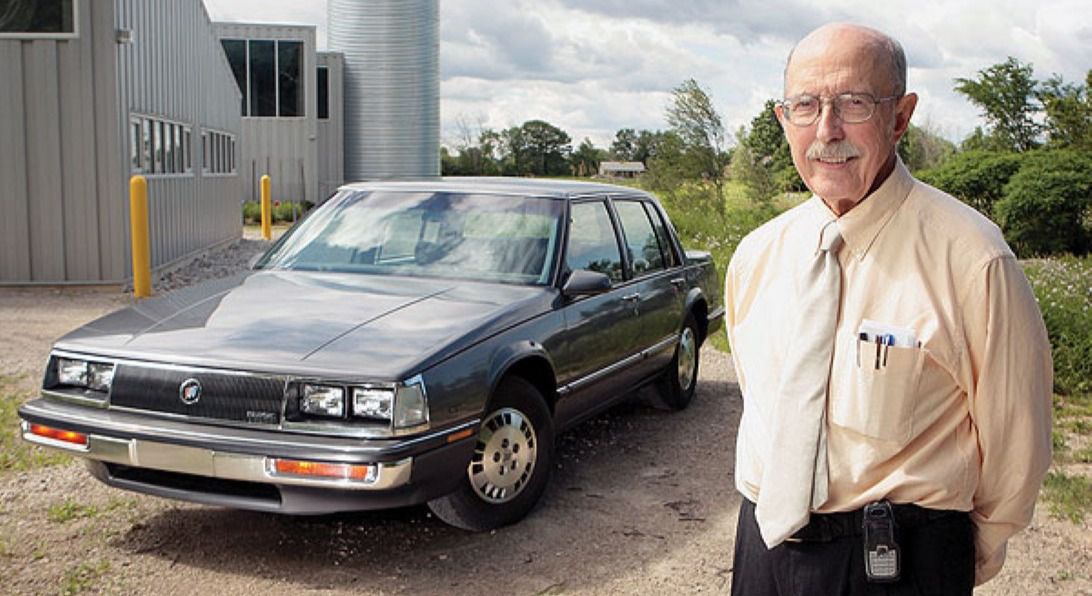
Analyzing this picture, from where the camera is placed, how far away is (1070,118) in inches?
1050

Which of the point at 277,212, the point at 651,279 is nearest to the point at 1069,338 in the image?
the point at 651,279

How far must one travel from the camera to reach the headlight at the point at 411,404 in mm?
4566

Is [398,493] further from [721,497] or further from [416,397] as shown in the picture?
[721,497]

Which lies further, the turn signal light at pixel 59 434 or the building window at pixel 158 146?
the building window at pixel 158 146

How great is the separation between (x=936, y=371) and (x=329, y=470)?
2762 mm

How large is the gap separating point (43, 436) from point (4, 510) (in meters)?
0.83

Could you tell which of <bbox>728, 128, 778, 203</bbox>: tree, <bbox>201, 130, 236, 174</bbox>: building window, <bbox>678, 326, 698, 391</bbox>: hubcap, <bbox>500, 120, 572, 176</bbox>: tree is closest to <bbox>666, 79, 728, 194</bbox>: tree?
<bbox>728, 128, 778, 203</bbox>: tree

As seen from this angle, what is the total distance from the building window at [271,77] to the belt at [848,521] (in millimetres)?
36915

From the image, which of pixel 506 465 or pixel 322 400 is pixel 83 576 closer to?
pixel 322 400

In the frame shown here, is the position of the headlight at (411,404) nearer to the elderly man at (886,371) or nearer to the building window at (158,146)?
the elderly man at (886,371)

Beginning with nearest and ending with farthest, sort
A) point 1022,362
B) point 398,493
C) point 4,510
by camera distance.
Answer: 1. point 1022,362
2. point 398,493
3. point 4,510

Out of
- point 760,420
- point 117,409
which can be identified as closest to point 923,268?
point 760,420

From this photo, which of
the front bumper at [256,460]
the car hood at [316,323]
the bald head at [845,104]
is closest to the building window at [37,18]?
the car hood at [316,323]

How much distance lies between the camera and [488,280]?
603 cm
